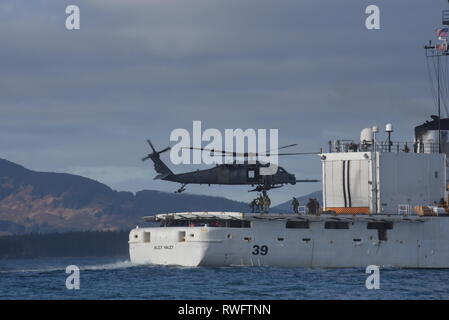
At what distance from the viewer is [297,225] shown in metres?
76.1

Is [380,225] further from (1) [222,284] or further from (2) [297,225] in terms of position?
(1) [222,284]

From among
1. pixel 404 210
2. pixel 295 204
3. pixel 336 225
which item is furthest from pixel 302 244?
pixel 404 210

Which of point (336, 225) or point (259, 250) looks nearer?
point (259, 250)

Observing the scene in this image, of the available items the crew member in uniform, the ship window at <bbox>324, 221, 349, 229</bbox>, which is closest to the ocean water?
the ship window at <bbox>324, 221, 349, 229</bbox>

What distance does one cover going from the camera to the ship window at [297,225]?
75.7m

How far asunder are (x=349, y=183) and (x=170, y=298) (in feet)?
98.7

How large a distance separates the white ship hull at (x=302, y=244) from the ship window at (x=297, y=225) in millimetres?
198

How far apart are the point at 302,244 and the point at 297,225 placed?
1.37m

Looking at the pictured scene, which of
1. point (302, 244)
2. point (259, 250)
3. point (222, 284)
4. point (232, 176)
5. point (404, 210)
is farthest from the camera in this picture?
point (232, 176)

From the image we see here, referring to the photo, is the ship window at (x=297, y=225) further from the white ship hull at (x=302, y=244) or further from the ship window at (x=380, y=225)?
the ship window at (x=380, y=225)

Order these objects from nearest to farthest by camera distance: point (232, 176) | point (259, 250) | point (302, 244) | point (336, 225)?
point (259, 250), point (302, 244), point (336, 225), point (232, 176)

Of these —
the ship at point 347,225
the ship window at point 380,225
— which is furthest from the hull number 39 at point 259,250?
the ship window at point 380,225
